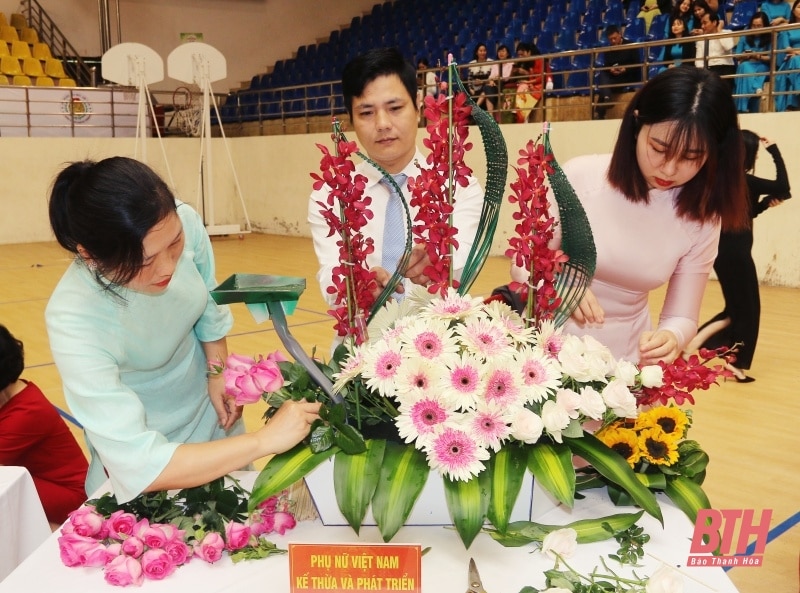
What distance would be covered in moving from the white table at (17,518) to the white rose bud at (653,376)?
1314 millimetres

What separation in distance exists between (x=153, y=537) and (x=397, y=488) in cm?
33

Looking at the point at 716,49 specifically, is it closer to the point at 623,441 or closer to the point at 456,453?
the point at 623,441

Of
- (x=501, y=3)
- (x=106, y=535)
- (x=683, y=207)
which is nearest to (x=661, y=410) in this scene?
(x=683, y=207)

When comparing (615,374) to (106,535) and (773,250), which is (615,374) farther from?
(773,250)

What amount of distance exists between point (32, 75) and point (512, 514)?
1076 cm

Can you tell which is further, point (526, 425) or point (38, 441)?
point (38, 441)

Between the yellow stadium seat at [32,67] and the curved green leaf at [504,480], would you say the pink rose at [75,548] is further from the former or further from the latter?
the yellow stadium seat at [32,67]

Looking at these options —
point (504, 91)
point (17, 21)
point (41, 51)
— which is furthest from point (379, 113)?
point (17, 21)

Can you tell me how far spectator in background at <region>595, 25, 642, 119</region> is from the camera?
6.96 metres

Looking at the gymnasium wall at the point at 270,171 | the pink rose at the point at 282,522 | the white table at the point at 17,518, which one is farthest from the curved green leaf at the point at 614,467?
the gymnasium wall at the point at 270,171

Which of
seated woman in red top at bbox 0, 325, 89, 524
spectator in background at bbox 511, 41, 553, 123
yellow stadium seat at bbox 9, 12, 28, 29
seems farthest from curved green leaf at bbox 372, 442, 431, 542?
yellow stadium seat at bbox 9, 12, 28, 29

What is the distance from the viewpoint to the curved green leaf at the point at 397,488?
96cm

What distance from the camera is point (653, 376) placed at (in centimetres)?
104

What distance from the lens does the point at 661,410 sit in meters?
1.15
